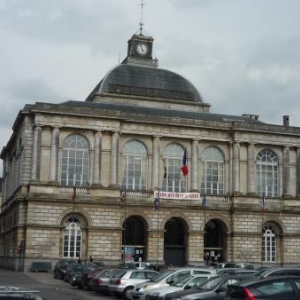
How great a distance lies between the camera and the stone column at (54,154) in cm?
5631

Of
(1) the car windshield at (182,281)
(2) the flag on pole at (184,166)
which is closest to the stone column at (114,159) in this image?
(2) the flag on pole at (184,166)

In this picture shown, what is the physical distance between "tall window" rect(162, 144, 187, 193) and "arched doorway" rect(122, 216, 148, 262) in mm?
4612

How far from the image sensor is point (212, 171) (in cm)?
6188

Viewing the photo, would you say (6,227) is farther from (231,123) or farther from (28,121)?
(231,123)

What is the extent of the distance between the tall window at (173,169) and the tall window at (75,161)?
26.7 ft

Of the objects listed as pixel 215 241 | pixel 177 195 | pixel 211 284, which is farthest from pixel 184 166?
pixel 211 284

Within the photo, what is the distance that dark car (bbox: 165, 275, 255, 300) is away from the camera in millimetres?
19922

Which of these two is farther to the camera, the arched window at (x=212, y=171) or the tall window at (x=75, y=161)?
the arched window at (x=212, y=171)

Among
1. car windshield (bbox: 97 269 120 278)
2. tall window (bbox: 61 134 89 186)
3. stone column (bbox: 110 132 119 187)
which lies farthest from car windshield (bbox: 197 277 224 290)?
tall window (bbox: 61 134 89 186)

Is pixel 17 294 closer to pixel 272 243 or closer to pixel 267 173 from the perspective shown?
pixel 272 243

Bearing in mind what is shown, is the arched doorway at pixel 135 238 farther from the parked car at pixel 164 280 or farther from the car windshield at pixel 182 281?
the car windshield at pixel 182 281

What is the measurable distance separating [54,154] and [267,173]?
887 inches

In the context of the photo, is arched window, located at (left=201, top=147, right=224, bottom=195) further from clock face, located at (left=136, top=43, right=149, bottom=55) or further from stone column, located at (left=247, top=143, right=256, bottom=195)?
clock face, located at (left=136, top=43, right=149, bottom=55)

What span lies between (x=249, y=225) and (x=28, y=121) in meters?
24.3
